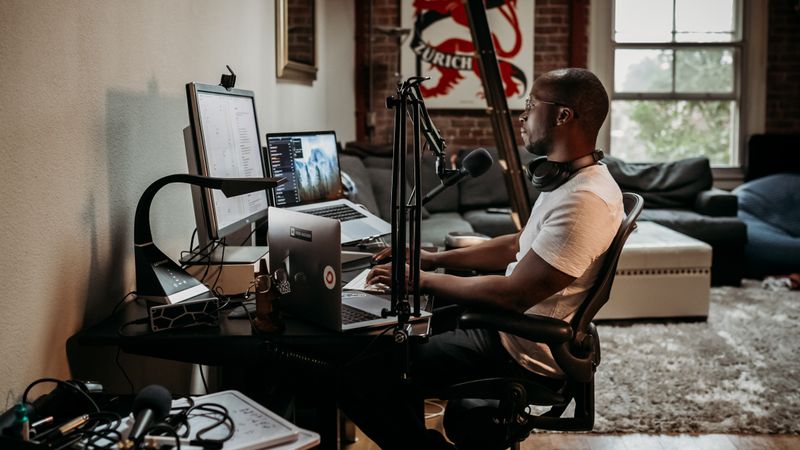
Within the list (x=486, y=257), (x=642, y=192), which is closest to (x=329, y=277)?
(x=486, y=257)

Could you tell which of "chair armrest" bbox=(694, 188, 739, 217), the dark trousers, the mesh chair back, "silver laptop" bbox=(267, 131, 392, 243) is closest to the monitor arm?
the dark trousers

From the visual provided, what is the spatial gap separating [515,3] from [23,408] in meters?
5.89

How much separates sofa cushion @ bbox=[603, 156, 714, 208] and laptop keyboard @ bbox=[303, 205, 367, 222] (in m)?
3.56

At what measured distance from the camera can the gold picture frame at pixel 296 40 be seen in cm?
420

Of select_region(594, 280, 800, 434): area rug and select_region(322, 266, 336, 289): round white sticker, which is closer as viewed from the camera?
select_region(322, 266, 336, 289): round white sticker

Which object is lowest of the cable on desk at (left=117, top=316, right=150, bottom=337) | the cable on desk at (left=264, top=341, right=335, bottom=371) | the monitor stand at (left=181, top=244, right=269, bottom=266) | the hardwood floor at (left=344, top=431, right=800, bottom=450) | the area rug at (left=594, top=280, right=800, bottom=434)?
the hardwood floor at (left=344, top=431, right=800, bottom=450)

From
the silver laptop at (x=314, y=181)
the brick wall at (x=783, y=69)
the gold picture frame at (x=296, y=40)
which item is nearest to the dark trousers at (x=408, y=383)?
the silver laptop at (x=314, y=181)

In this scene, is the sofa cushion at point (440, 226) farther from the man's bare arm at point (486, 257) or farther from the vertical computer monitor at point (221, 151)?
the vertical computer monitor at point (221, 151)

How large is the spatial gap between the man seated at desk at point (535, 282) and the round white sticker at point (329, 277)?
0.26m

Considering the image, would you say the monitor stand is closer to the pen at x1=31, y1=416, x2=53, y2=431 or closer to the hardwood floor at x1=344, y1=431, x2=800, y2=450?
the pen at x1=31, y1=416, x2=53, y2=431

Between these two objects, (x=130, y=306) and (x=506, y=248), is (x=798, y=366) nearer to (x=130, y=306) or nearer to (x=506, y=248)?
(x=506, y=248)

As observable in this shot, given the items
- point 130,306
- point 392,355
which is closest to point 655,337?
point 392,355

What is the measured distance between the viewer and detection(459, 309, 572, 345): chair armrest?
183 cm

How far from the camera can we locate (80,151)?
1783mm
